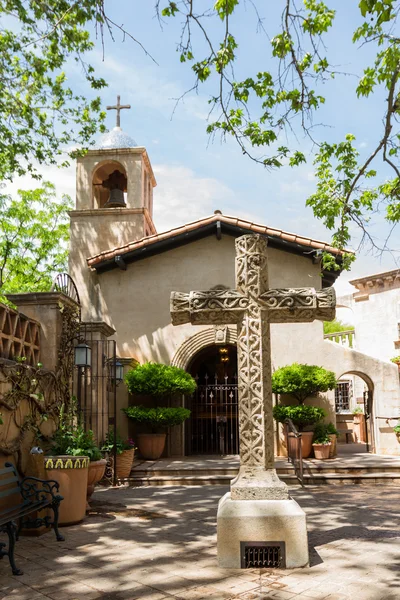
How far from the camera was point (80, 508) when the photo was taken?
7262mm

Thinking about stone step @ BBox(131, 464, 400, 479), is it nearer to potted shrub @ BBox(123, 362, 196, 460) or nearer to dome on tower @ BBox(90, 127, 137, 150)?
potted shrub @ BBox(123, 362, 196, 460)

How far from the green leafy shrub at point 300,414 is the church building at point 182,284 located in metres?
0.98

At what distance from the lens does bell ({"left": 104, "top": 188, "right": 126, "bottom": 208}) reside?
17359 mm

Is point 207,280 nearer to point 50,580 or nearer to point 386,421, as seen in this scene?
point 386,421

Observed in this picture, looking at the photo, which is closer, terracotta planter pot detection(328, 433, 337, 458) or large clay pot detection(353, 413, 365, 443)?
terracotta planter pot detection(328, 433, 337, 458)

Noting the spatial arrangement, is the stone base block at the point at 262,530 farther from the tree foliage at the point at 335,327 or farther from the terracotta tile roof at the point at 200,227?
the tree foliage at the point at 335,327

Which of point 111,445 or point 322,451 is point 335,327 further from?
point 111,445

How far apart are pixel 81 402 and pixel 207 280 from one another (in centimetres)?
588

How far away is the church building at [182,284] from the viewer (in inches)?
592

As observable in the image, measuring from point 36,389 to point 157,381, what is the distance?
6.04 metres

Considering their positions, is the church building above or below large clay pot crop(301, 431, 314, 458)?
above

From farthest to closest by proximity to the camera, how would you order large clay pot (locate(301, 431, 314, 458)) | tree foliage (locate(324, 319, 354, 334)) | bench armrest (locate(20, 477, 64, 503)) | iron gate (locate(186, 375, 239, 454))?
tree foliage (locate(324, 319, 354, 334)), iron gate (locate(186, 375, 239, 454)), large clay pot (locate(301, 431, 314, 458)), bench armrest (locate(20, 477, 64, 503))

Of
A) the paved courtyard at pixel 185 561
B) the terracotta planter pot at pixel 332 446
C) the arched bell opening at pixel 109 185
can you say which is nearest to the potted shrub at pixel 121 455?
the paved courtyard at pixel 185 561

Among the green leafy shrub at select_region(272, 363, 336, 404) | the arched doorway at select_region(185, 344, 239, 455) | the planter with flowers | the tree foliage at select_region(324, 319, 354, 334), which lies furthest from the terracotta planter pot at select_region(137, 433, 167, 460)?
the tree foliage at select_region(324, 319, 354, 334)
